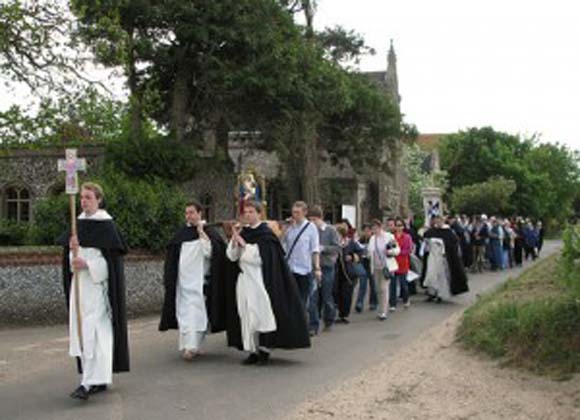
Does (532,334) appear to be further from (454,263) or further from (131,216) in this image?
(131,216)

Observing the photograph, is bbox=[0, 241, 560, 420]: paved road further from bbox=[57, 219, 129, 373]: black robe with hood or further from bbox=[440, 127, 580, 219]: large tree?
bbox=[440, 127, 580, 219]: large tree

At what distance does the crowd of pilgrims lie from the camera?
24.2 feet

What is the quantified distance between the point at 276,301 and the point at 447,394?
2.45m

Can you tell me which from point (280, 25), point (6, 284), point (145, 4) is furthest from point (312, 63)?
point (6, 284)

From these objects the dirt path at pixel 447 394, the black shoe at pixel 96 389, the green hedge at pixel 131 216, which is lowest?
the dirt path at pixel 447 394

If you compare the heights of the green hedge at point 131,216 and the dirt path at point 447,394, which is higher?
the green hedge at point 131,216

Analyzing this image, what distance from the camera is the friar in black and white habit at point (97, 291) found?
23.7 ft

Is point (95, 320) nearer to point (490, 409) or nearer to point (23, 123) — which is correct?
point (490, 409)

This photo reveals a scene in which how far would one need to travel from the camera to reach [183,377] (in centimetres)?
817

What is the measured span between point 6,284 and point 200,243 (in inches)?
210

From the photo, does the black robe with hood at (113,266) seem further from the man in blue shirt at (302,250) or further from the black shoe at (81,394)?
the man in blue shirt at (302,250)

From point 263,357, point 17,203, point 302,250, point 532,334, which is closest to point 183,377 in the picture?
point 263,357

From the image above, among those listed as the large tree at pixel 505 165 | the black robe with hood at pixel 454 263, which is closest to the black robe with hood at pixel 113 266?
the black robe with hood at pixel 454 263

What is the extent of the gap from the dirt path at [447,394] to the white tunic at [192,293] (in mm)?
2170
